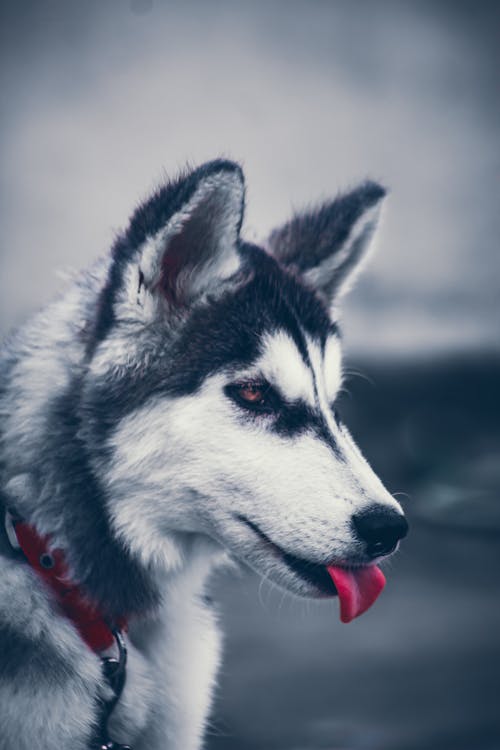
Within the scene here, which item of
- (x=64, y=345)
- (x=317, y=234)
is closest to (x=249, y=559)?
(x=64, y=345)

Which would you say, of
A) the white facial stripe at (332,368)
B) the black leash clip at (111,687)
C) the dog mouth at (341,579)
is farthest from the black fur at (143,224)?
the black leash clip at (111,687)

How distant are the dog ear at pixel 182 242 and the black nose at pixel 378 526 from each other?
777 mm

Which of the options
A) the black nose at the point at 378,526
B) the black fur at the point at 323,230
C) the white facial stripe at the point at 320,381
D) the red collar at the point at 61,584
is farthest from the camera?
the black fur at the point at 323,230

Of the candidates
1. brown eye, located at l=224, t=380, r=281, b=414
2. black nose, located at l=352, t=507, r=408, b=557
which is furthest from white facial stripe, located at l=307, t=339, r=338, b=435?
black nose, located at l=352, t=507, r=408, b=557

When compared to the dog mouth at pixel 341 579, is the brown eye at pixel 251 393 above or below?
above

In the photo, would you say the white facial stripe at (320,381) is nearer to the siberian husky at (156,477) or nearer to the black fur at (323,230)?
the siberian husky at (156,477)

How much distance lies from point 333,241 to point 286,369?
0.67m

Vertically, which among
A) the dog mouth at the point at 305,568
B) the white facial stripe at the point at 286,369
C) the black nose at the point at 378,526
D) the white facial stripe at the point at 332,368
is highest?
the white facial stripe at the point at 332,368

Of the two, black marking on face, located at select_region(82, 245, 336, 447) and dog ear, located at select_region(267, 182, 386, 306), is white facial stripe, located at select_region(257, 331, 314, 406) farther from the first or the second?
dog ear, located at select_region(267, 182, 386, 306)

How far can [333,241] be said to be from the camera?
2625 millimetres

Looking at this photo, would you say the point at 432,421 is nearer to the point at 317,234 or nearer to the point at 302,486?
the point at 317,234

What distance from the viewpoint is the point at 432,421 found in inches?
257

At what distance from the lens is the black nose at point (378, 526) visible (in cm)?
195

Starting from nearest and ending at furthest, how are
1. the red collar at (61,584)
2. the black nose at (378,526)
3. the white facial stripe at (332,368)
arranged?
the black nose at (378,526) → the red collar at (61,584) → the white facial stripe at (332,368)
